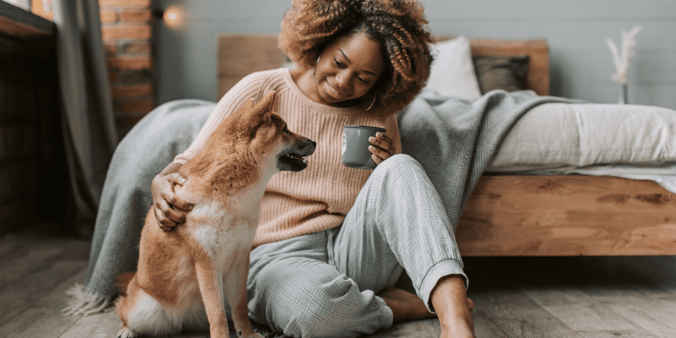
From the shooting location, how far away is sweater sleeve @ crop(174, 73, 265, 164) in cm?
99

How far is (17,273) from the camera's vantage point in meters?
1.49

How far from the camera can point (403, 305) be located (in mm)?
1119

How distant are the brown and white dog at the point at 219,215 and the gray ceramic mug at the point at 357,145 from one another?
84 millimetres

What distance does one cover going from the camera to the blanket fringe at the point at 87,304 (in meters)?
1.18

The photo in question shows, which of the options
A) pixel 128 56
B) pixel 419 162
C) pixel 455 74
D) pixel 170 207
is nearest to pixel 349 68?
pixel 419 162

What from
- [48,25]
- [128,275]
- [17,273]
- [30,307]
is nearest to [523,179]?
[128,275]

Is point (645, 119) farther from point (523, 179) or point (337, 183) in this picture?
point (337, 183)

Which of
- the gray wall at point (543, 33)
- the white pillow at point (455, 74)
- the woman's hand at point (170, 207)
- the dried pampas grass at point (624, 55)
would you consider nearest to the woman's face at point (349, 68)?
the woman's hand at point (170, 207)

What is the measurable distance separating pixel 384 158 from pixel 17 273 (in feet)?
4.25

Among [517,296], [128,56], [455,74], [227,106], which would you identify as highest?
[128,56]

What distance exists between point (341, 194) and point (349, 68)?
304 millimetres

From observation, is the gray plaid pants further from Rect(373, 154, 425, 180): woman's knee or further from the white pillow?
the white pillow

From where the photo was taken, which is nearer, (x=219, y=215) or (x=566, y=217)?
(x=219, y=215)

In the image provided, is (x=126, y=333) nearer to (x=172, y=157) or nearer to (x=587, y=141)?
(x=172, y=157)
